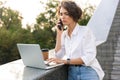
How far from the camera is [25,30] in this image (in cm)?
2394

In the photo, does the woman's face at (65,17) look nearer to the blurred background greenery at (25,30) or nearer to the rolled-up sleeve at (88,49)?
the rolled-up sleeve at (88,49)

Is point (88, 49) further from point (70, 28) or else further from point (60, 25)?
point (60, 25)

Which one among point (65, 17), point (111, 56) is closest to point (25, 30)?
point (111, 56)

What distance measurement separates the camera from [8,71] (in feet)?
8.59

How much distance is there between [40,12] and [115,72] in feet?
62.1

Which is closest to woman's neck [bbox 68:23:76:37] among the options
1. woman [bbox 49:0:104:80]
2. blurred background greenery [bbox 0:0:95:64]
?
woman [bbox 49:0:104:80]

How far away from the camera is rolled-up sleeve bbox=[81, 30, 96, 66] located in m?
2.75

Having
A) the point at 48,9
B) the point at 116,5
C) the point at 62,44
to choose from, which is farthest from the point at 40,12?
the point at 62,44

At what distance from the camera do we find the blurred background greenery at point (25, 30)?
22375 millimetres

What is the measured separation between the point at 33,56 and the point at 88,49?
43cm

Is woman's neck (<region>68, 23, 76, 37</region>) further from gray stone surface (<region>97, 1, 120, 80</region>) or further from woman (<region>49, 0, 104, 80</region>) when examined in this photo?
gray stone surface (<region>97, 1, 120, 80</region>)

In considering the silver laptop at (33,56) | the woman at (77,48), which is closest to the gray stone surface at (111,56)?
the woman at (77,48)

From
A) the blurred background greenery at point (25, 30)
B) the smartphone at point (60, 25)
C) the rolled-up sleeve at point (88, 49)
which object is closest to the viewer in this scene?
the rolled-up sleeve at point (88, 49)

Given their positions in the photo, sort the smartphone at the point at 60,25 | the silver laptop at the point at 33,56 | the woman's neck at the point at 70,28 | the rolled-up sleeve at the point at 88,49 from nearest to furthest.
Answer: the silver laptop at the point at 33,56 → the rolled-up sleeve at the point at 88,49 → the woman's neck at the point at 70,28 → the smartphone at the point at 60,25
